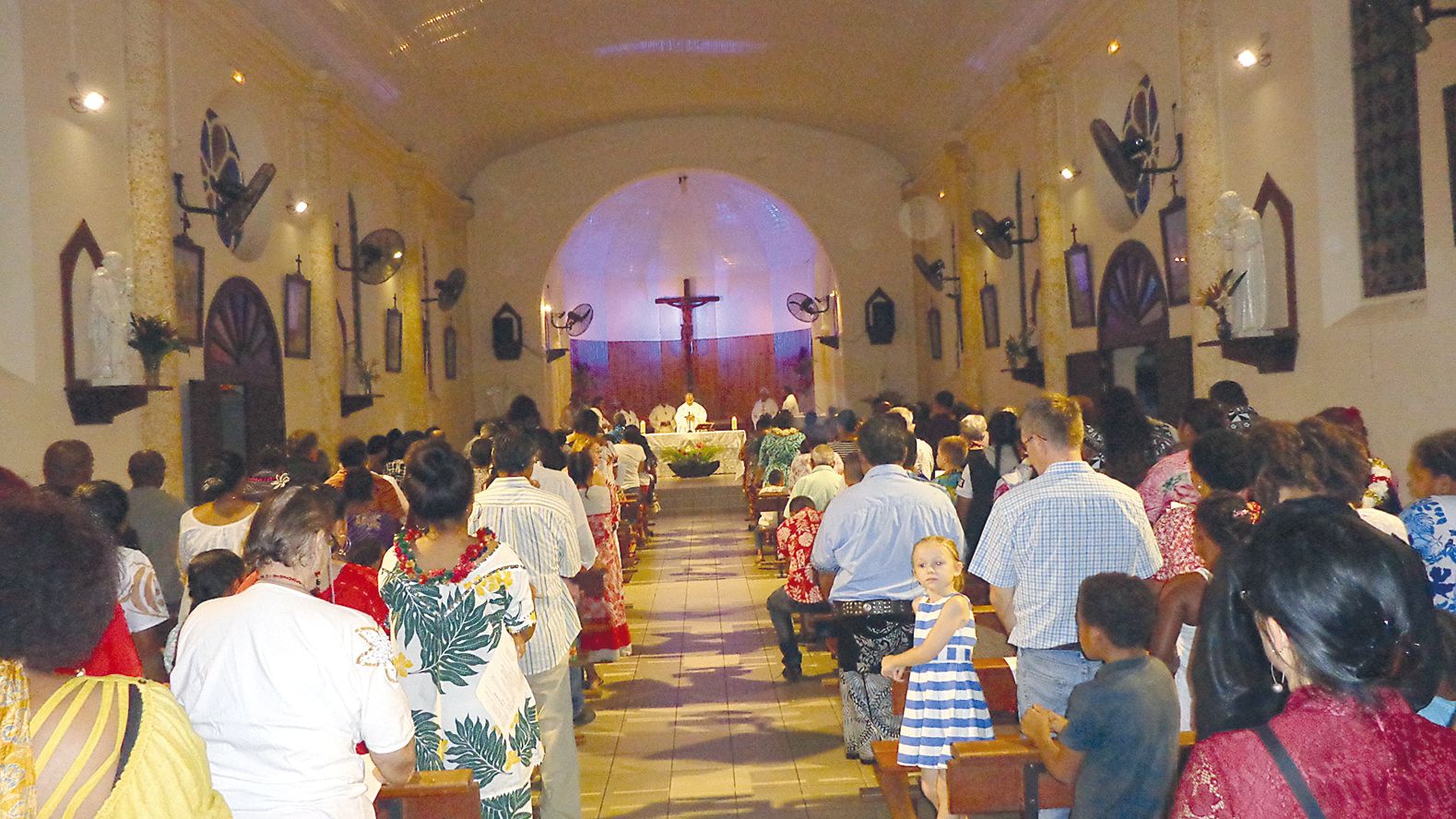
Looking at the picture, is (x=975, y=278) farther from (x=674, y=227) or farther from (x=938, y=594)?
(x=938, y=594)

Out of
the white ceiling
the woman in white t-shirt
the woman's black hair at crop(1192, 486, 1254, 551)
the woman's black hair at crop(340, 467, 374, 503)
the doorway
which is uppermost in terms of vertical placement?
the white ceiling

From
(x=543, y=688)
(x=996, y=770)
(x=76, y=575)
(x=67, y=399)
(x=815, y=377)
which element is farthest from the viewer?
(x=815, y=377)

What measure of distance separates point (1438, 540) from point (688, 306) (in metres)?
22.3

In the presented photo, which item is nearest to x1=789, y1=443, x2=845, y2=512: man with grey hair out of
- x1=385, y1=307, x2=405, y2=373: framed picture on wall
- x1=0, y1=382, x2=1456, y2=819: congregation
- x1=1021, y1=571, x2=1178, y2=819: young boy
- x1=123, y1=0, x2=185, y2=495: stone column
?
x1=0, y1=382, x2=1456, y2=819: congregation

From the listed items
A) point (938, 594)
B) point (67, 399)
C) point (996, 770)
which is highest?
point (67, 399)

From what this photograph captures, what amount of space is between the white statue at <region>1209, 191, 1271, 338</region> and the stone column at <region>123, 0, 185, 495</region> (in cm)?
740

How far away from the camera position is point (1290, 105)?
812 centimetres

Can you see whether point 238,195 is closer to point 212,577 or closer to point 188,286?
point 188,286

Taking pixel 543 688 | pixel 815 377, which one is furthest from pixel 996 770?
pixel 815 377

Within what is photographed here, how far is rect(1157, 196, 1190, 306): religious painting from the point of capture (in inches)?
404

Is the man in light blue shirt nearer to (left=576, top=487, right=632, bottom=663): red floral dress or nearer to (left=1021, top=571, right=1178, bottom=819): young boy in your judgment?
(left=1021, top=571, right=1178, bottom=819): young boy

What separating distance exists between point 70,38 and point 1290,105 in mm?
7972

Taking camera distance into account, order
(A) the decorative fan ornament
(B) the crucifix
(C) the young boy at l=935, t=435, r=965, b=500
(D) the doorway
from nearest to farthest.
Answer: (C) the young boy at l=935, t=435, r=965, b=500, (D) the doorway, (A) the decorative fan ornament, (B) the crucifix

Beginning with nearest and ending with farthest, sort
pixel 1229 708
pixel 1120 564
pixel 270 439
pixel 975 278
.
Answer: pixel 1229 708
pixel 1120 564
pixel 270 439
pixel 975 278
